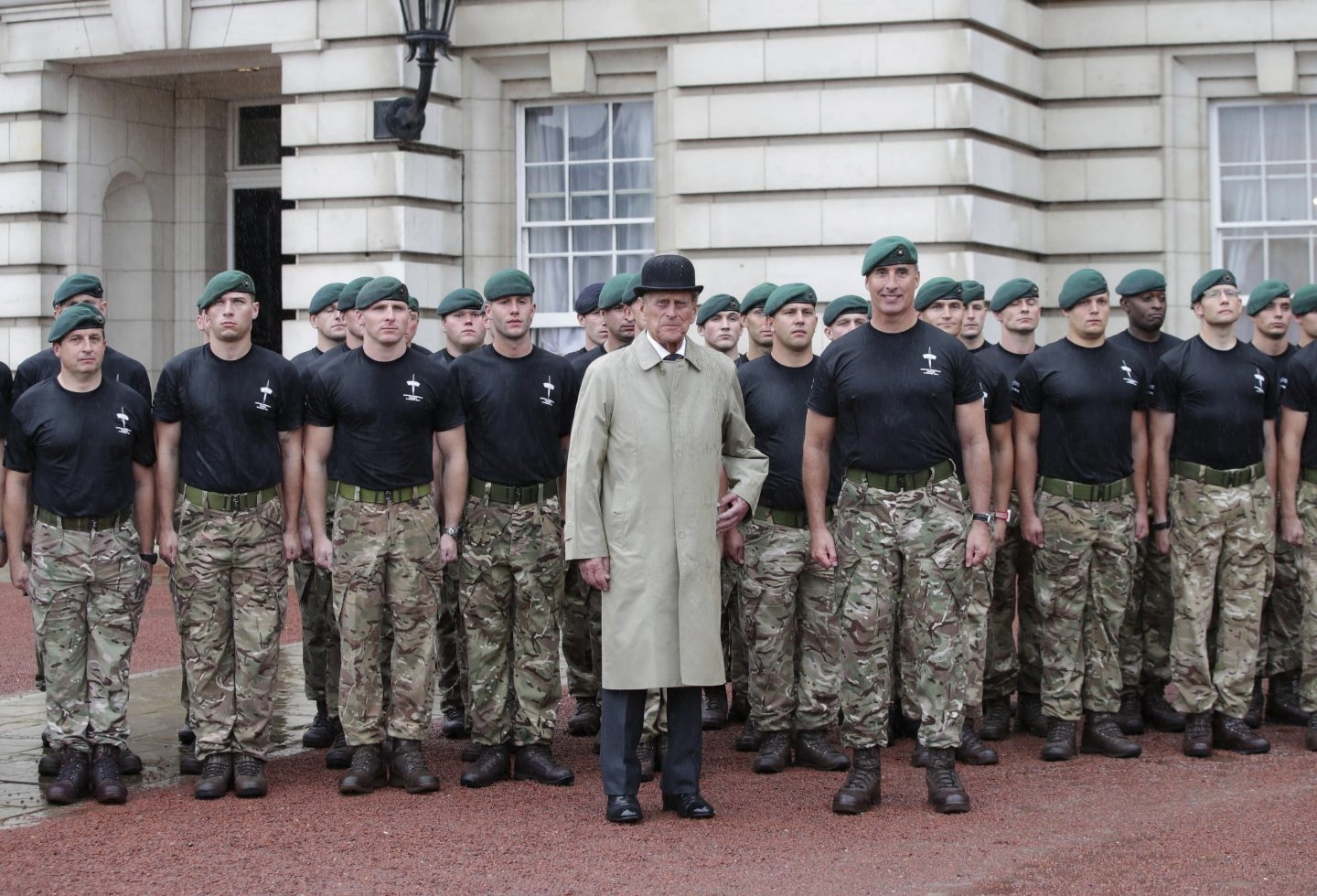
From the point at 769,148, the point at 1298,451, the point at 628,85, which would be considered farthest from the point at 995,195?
the point at 1298,451

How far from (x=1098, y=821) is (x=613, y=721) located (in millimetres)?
1976

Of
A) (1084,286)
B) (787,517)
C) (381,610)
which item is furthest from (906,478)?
(381,610)

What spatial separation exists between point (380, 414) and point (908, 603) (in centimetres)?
246

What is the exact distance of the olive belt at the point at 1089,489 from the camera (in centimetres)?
879

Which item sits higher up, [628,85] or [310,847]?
[628,85]

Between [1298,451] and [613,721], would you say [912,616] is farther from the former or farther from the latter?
[1298,451]

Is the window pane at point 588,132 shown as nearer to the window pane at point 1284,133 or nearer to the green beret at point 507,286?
the window pane at point 1284,133

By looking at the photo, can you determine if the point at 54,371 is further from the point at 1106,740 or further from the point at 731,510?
the point at 1106,740

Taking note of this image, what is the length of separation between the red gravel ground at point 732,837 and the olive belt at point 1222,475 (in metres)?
1.31

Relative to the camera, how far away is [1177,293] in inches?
611

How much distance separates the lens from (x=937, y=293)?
940 centimetres

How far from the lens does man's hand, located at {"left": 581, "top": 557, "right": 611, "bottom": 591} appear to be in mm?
7547

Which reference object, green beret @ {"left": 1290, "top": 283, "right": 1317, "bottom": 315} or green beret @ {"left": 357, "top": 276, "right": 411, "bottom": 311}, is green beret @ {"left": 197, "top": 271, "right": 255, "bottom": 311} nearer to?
green beret @ {"left": 357, "top": 276, "right": 411, "bottom": 311}

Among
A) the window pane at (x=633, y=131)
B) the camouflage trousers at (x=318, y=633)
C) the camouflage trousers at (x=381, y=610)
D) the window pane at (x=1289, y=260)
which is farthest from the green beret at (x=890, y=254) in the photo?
the window pane at (x=1289, y=260)
